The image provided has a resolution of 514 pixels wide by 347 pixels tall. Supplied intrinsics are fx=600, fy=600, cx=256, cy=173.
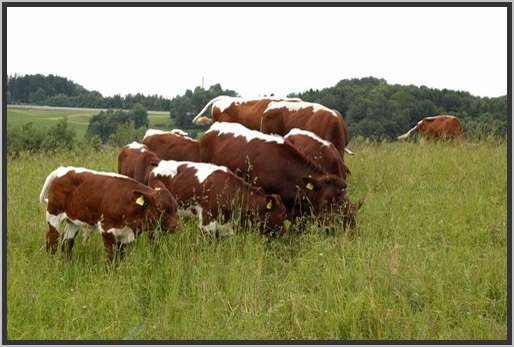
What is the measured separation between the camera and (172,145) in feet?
32.1

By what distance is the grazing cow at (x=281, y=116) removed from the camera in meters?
10.5

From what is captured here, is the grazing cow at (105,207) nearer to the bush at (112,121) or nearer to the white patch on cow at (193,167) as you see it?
the white patch on cow at (193,167)

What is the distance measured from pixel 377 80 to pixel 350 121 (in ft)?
7.60

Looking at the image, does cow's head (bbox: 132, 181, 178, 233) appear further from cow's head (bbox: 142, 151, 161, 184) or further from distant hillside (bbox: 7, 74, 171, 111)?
distant hillside (bbox: 7, 74, 171, 111)

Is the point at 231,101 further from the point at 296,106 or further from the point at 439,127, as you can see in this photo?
the point at 439,127

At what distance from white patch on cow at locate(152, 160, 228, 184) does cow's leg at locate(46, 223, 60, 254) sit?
177 centimetres

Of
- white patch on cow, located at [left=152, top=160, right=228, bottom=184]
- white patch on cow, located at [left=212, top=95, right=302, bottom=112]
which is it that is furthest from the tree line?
white patch on cow, located at [left=152, top=160, right=228, bottom=184]

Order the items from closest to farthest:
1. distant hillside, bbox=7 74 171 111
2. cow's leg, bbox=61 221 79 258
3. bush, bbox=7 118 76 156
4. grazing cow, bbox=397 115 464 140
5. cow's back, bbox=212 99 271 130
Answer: cow's leg, bbox=61 221 79 258 < distant hillside, bbox=7 74 171 111 < cow's back, bbox=212 99 271 130 < grazing cow, bbox=397 115 464 140 < bush, bbox=7 118 76 156

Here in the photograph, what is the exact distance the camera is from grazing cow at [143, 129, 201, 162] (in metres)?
9.51

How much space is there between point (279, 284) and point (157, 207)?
170 cm

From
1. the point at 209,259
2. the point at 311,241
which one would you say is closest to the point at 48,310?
the point at 209,259

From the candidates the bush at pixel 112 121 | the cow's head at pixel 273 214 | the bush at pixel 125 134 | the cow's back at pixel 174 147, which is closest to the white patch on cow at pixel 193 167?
the cow's head at pixel 273 214

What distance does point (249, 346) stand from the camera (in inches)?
165

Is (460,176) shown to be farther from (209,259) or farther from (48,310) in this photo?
(48,310)
